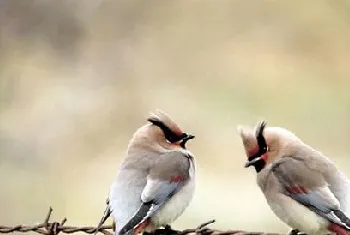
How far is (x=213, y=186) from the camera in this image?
3.49 meters

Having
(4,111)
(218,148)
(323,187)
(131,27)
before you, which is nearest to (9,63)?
(4,111)

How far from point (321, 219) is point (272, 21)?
2.08 metres

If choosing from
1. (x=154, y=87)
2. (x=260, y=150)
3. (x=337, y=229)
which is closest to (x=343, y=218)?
(x=337, y=229)

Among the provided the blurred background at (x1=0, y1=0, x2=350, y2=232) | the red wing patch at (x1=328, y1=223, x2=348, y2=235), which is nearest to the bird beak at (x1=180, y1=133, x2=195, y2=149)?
the red wing patch at (x1=328, y1=223, x2=348, y2=235)

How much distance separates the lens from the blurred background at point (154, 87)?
3631 mm

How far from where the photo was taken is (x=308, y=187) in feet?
6.26

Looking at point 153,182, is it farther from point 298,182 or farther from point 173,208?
point 298,182

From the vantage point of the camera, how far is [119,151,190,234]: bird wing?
1890 mm

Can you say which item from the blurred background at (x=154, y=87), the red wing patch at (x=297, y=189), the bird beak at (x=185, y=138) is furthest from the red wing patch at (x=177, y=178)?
the blurred background at (x=154, y=87)

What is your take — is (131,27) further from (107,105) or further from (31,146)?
(31,146)

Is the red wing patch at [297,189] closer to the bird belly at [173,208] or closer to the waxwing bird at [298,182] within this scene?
the waxwing bird at [298,182]

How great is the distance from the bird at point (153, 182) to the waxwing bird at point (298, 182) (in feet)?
0.51

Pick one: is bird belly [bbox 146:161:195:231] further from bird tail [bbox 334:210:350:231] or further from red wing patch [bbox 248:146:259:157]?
bird tail [bbox 334:210:350:231]

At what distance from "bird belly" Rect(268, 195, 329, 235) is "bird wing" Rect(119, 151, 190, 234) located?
8.0 inches
